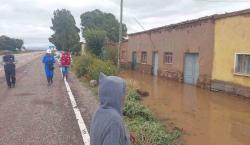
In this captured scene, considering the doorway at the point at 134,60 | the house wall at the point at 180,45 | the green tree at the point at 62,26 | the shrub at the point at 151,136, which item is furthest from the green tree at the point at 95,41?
the green tree at the point at 62,26

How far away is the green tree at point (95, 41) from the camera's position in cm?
3362

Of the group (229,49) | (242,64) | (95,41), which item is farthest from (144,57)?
(242,64)

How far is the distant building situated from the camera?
48.3ft

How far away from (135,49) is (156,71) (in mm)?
6652

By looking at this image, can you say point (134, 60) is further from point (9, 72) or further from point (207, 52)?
point (9, 72)

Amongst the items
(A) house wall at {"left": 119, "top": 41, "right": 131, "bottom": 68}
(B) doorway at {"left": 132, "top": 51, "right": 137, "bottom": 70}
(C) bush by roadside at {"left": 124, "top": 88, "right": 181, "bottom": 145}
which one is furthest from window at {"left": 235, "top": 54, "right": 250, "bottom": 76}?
(A) house wall at {"left": 119, "top": 41, "right": 131, "bottom": 68}

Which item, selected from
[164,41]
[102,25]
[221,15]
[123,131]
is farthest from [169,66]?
[102,25]

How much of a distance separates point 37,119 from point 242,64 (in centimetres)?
985

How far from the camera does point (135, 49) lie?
106ft

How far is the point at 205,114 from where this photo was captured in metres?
10.9

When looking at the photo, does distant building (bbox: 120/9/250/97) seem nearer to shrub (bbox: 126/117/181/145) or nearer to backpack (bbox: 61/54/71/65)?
backpack (bbox: 61/54/71/65)

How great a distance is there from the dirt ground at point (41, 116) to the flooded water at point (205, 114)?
2.45 m

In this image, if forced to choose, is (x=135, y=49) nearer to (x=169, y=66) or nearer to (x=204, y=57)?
(x=169, y=66)

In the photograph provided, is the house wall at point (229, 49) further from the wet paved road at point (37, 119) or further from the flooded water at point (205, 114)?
the wet paved road at point (37, 119)
